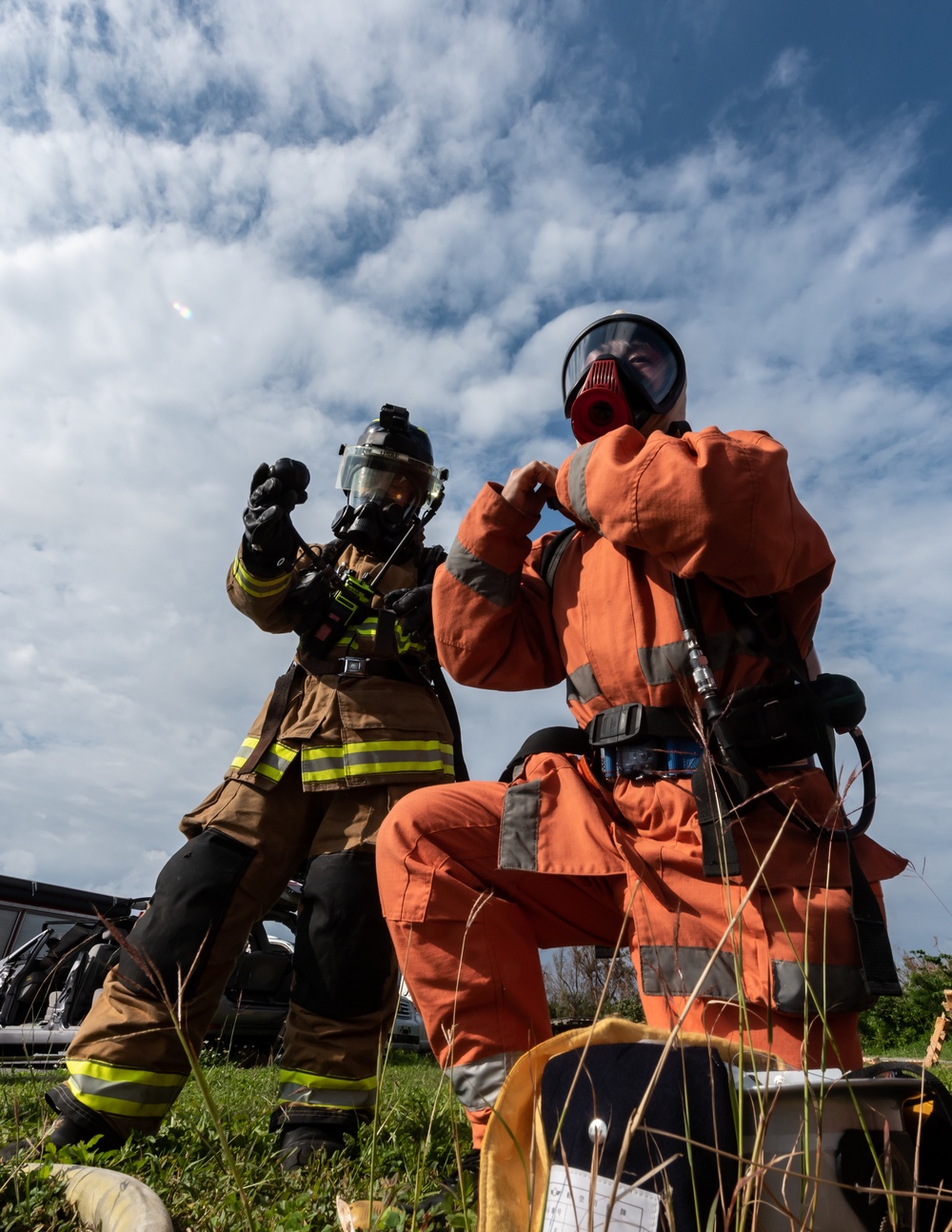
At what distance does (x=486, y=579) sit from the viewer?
2311 mm

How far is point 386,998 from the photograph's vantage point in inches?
106

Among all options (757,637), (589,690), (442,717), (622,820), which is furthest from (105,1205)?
(442,717)

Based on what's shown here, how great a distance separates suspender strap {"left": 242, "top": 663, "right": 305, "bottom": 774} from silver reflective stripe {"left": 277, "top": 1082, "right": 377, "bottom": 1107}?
95 centimetres

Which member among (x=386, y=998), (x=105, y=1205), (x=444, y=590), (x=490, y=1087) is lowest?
(x=105, y=1205)

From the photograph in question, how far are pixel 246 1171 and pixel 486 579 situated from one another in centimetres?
150

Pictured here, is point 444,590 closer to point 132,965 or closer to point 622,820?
point 622,820

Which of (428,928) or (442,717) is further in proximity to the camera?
(442,717)

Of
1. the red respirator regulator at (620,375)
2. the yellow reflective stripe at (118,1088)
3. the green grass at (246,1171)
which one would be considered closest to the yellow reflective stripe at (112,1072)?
the yellow reflective stripe at (118,1088)

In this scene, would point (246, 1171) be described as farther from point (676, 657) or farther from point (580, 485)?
point (580, 485)

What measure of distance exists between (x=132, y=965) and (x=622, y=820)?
154 centimetres

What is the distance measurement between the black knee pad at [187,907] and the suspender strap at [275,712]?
→ 10.9 inches

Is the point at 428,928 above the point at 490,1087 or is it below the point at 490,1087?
above

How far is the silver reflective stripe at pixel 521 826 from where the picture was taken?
185 cm

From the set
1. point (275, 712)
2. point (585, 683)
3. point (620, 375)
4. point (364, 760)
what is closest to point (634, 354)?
point (620, 375)
